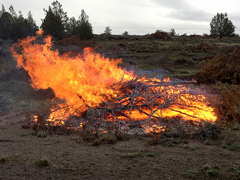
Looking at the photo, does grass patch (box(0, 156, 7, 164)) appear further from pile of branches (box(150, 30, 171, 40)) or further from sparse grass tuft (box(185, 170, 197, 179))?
pile of branches (box(150, 30, 171, 40))

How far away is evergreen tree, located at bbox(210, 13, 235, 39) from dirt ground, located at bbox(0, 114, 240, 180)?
37.9 metres

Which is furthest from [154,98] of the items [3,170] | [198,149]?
[3,170]

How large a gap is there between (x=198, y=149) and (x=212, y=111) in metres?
2.58

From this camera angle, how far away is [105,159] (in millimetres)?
4938

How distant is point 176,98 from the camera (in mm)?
7996

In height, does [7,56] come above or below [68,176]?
above

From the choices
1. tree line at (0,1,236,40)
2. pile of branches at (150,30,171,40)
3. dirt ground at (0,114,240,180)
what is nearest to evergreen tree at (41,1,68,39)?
tree line at (0,1,236,40)

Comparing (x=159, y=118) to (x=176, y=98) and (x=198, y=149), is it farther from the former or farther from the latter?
(x=198, y=149)

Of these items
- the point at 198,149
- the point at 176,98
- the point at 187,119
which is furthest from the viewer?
the point at 176,98

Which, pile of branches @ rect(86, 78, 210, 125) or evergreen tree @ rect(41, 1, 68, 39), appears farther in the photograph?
evergreen tree @ rect(41, 1, 68, 39)

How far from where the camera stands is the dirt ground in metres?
4.25

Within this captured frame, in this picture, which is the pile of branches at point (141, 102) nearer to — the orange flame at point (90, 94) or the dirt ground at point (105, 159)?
the orange flame at point (90, 94)

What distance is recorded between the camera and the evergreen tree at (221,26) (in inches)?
1525

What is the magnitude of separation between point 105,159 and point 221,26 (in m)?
40.1
